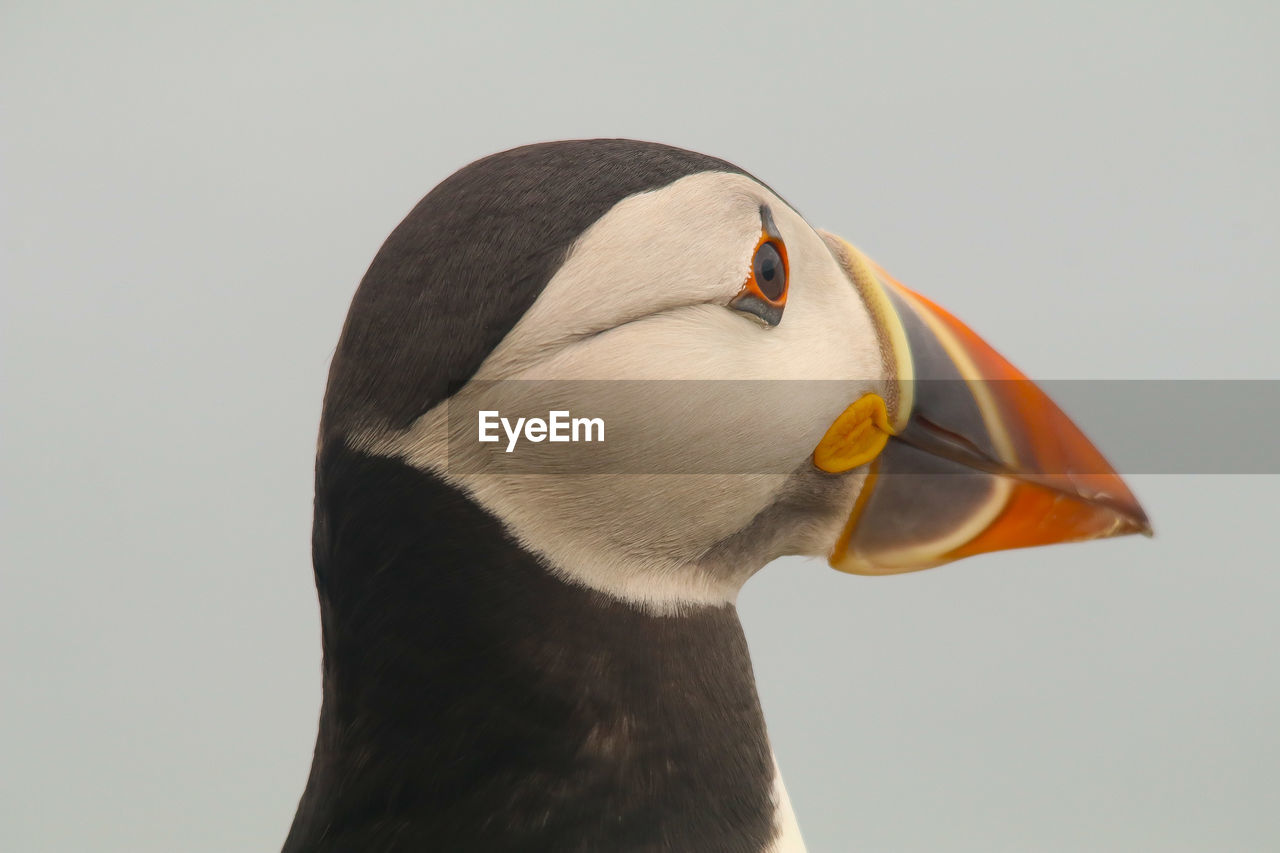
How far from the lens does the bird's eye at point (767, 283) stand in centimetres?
131

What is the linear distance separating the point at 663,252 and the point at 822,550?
459mm

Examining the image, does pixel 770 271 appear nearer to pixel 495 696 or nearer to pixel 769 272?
pixel 769 272

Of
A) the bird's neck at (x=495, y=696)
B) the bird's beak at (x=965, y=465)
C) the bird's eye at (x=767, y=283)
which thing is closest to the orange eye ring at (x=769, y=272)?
the bird's eye at (x=767, y=283)

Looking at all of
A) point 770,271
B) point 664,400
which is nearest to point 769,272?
point 770,271

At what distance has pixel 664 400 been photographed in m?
1.26

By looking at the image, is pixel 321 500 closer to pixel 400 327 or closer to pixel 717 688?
pixel 400 327

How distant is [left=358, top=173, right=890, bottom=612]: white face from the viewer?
123cm

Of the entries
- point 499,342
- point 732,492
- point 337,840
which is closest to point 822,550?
point 732,492

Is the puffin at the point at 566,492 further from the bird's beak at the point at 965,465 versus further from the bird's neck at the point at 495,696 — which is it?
the bird's beak at the point at 965,465

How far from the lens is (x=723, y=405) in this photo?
1290 millimetres

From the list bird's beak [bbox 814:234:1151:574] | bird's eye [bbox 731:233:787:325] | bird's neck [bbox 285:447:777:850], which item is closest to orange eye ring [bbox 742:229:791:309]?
bird's eye [bbox 731:233:787:325]

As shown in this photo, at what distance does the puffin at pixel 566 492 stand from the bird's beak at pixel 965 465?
0.10m

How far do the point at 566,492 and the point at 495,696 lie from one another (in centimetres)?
22
